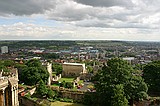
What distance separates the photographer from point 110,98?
102 feet

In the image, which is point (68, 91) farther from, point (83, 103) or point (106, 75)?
point (106, 75)

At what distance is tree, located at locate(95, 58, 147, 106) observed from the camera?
1230 inches

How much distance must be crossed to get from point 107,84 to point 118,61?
458cm

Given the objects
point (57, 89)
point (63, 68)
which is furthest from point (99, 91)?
point (63, 68)

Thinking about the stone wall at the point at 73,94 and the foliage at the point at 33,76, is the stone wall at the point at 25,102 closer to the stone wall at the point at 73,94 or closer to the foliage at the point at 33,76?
the stone wall at the point at 73,94

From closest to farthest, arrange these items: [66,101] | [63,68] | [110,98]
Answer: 1. [110,98]
2. [66,101]
3. [63,68]

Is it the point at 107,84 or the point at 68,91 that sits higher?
the point at 107,84

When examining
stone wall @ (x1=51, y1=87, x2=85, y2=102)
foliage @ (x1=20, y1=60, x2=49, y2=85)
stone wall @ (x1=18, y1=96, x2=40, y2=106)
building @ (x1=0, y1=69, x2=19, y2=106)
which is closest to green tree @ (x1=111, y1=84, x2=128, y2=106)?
stone wall @ (x1=51, y1=87, x2=85, y2=102)

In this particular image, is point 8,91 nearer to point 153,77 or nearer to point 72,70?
point 153,77

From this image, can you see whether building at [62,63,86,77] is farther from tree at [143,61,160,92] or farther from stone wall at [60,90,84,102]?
stone wall at [60,90,84,102]

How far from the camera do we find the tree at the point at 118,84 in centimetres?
3123

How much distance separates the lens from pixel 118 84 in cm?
3180

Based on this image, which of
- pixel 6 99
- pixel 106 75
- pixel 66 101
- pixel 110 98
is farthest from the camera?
pixel 66 101

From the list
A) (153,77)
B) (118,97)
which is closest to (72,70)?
(153,77)
